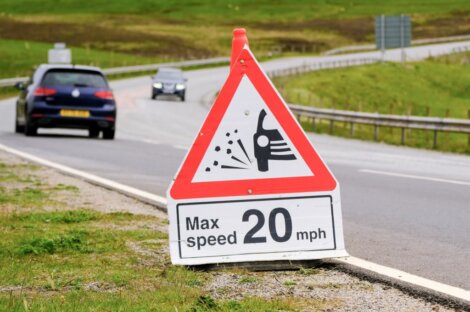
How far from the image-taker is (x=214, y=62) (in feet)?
277

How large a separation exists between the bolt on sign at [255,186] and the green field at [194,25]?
5827 centimetres

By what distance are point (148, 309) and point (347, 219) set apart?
4.98 metres

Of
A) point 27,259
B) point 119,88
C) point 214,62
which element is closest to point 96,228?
point 27,259

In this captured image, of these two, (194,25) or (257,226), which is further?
(194,25)

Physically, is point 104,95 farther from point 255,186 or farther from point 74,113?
point 255,186

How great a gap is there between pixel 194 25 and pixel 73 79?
107 meters

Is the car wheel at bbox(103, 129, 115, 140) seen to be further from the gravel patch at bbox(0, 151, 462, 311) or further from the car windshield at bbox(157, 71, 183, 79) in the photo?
the car windshield at bbox(157, 71, 183, 79)

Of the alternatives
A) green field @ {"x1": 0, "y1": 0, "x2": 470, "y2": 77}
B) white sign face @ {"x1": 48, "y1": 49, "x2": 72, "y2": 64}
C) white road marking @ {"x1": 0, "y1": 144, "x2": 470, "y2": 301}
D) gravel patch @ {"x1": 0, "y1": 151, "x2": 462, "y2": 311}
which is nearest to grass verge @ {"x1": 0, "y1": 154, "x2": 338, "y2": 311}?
gravel patch @ {"x1": 0, "y1": 151, "x2": 462, "y2": 311}

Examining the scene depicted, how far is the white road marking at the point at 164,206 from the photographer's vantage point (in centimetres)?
680

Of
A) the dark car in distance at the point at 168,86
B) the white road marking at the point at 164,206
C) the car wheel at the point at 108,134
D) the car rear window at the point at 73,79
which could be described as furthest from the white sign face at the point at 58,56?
the white road marking at the point at 164,206

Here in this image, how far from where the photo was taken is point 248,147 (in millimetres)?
7766

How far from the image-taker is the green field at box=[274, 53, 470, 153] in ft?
175

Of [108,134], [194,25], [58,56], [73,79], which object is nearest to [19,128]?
[108,134]

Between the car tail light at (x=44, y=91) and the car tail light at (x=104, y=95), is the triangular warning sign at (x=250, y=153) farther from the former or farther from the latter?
the car tail light at (x=104, y=95)
